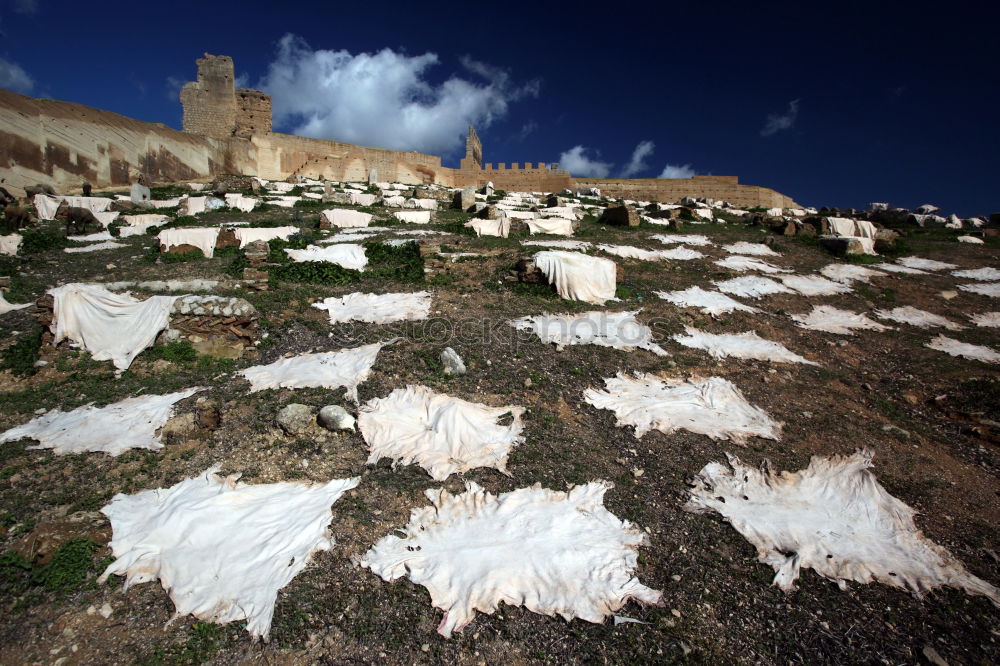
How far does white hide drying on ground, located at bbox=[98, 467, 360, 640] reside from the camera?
301 cm

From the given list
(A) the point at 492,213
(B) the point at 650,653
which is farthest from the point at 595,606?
(A) the point at 492,213

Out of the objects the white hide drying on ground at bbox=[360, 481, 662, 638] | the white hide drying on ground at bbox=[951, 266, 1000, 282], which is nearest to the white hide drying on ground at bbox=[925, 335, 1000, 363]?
the white hide drying on ground at bbox=[951, 266, 1000, 282]

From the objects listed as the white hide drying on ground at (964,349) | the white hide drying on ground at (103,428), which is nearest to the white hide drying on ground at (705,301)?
the white hide drying on ground at (964,349)

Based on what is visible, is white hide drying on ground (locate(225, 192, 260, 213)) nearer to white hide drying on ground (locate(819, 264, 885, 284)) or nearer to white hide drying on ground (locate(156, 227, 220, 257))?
white hide drying on ground (locate(156, 227, 220, 257))

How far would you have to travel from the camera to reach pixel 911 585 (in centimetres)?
340

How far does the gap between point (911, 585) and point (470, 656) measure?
3.44 meters

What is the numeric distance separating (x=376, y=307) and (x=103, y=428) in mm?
4033

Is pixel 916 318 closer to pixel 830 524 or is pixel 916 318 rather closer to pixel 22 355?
pixel 830 524

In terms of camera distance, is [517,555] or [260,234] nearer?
[517,555]

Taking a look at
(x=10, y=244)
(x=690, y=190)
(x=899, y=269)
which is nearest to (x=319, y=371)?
(x=10, y=244)

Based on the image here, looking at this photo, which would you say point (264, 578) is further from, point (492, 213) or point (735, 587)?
point (492, 213)

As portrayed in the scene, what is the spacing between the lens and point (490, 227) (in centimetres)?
1440

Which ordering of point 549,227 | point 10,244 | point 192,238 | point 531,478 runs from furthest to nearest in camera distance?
point 549,227 < point 192,238 < point 10,244 < point 531,478

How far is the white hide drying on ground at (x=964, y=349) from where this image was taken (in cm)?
794
